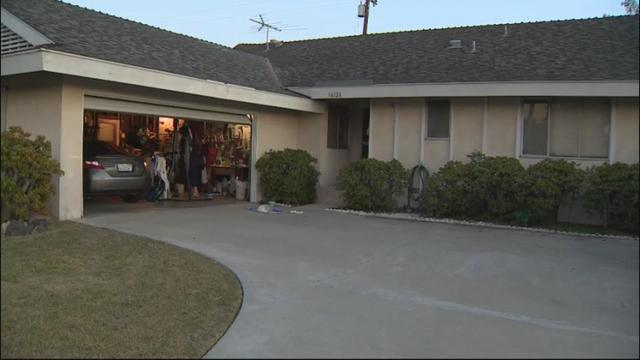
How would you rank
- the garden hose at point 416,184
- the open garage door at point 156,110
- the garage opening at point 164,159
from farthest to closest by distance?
the garden hose at point 416,184 → the garage opening at point 164,159 → the open garage door at point 156,110

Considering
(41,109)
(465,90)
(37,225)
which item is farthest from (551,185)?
(41,109)

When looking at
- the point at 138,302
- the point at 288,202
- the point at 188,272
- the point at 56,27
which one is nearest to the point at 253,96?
the point at 288,202

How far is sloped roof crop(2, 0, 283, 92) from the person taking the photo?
11023 millimetres

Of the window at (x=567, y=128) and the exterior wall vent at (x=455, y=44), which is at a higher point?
the exterior wall vent at (x=455, y=44)

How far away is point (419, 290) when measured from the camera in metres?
6.54

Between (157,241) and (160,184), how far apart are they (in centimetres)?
651

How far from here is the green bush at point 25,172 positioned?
A: 898 cm

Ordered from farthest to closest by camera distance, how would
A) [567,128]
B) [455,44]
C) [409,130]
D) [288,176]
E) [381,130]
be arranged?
[455,44], [381,130], [288,176], [409,130], [567,128]

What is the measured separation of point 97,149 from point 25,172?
11.8 feet

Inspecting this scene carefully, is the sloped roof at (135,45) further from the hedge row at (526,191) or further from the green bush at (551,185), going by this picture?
the green bush at (551,185)

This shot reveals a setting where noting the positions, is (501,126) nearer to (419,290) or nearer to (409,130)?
(409,130)

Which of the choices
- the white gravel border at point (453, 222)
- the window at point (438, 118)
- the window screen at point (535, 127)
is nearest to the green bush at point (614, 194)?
the white gravel border at point (453, 222)

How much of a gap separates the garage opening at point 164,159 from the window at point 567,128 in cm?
720

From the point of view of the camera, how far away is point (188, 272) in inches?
275
